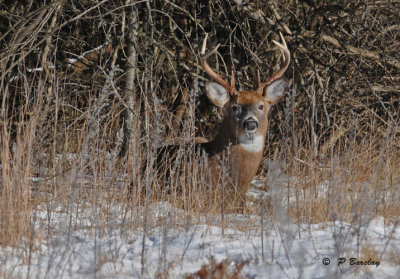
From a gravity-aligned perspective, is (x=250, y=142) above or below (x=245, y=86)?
below

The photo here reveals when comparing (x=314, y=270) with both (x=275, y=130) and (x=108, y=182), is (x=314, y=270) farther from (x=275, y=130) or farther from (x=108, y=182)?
(x=275, y=130)

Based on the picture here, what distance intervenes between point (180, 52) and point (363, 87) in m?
2.27

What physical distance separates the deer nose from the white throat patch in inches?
4.8

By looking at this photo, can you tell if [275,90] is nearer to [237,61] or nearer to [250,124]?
[250,124]

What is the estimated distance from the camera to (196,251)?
3.70 meters

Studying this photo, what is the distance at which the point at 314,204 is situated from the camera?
194 inches

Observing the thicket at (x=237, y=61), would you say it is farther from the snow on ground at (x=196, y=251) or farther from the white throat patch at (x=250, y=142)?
the snow on ground at (x=196, y=251)

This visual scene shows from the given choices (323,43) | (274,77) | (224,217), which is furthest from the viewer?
(323,43)

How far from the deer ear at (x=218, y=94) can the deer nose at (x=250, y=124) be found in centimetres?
48

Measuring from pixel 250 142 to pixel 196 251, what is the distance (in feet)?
8.60

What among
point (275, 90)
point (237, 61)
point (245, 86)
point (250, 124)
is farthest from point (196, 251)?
point (245, 86)

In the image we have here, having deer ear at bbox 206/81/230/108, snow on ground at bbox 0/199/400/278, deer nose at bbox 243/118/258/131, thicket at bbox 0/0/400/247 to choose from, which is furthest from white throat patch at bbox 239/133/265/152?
snow on ground at bbox 0/199/400/278

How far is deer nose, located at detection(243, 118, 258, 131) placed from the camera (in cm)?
601

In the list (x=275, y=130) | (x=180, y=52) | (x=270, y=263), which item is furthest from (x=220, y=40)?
(x=270, y=263)
